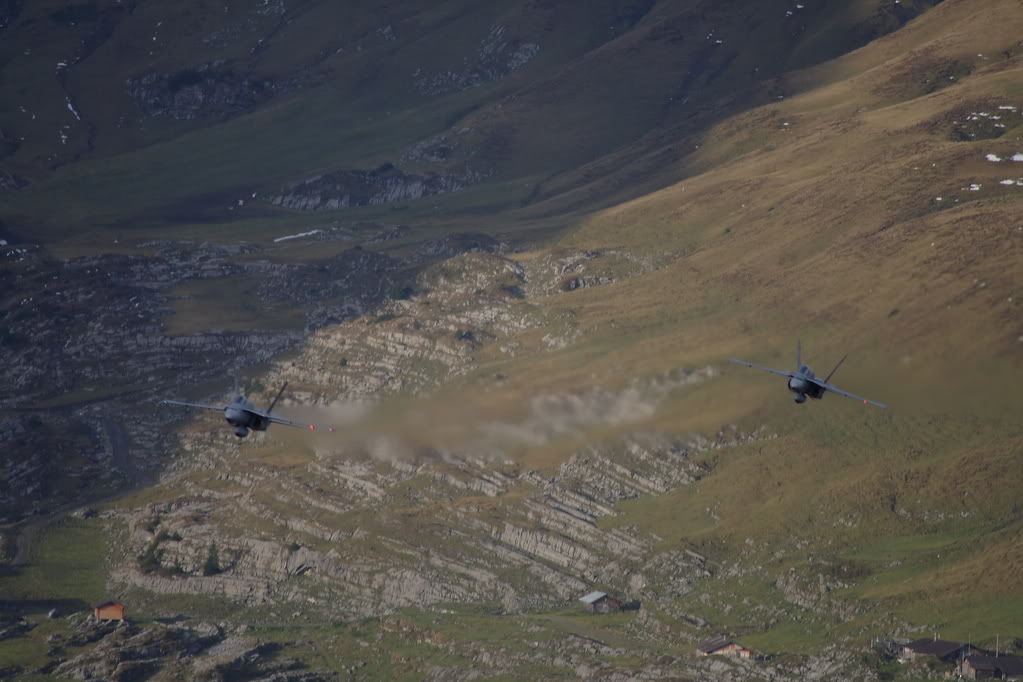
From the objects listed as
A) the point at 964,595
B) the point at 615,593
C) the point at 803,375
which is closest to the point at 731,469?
the point at 615,593

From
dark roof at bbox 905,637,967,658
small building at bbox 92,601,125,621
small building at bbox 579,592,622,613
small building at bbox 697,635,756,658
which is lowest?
small building at bbox 579,592,622,613

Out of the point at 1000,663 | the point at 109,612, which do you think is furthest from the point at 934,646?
the point at 109,612

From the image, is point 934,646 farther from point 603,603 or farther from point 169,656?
point 169,656

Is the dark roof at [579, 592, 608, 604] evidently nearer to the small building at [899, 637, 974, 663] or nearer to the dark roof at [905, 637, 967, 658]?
the small building at [899, 637, 974, 663]

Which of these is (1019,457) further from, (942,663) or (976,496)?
(942,663)

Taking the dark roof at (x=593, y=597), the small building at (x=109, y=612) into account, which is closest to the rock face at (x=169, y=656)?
the small building at (x=109, y=612)

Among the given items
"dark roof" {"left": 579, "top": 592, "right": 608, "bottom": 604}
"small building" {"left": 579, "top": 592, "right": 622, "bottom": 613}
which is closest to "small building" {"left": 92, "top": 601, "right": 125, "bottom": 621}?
"dark roof" {"left": 579, "top": 592, "right": 608, "bottom": 604}

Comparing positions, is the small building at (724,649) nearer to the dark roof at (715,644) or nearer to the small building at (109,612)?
the dark roof at (715,644)
